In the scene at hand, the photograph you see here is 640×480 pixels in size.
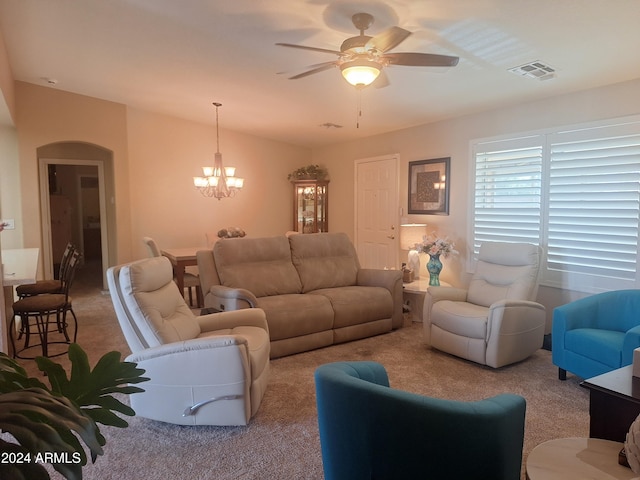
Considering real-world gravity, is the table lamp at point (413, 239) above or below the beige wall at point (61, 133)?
below

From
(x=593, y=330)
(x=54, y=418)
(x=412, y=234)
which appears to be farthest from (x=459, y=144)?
(x=54, y=418)

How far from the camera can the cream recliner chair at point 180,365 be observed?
243cm

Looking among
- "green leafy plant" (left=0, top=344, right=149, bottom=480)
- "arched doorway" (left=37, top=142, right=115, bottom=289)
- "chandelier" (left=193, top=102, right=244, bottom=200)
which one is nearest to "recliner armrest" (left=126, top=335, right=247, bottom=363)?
"green leafy plant" (left=0, top=344, right=149, bottom=480)

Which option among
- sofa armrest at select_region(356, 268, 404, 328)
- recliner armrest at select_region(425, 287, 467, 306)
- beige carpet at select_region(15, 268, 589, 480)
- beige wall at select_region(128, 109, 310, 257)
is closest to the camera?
beige carpet at select_region(15, 268, 589, 480)

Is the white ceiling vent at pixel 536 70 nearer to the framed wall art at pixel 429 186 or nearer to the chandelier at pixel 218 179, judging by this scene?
the framed wall art at pixel 429 186

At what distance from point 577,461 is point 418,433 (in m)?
0.64

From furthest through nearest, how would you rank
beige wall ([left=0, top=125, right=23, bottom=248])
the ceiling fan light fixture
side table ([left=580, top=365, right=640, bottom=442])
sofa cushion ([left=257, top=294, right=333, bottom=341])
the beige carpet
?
beige wall ([left=0, top=125, right=23, bottom=248]), sofa cushion ([left=257, top=294, right=333, bottom=341]), the ceiling fan light fixture, the beige carpet, side table ([left=580, top=365, right=640, bottom=442])

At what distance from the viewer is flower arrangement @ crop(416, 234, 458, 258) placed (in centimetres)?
476

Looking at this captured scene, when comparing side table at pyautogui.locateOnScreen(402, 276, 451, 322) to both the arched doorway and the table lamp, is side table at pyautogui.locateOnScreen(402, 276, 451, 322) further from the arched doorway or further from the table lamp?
the arched doorway

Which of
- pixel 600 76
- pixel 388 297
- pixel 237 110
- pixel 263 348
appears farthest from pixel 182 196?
pixel 600 76

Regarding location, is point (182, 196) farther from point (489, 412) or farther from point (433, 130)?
point (489, 412)

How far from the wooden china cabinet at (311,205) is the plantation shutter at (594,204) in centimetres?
398

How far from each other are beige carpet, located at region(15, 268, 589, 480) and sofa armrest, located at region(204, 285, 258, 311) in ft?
1.90

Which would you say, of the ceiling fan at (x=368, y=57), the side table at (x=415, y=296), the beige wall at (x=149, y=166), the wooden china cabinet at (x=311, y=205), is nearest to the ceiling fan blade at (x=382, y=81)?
the ceiling fan at (x=368, y=57)
